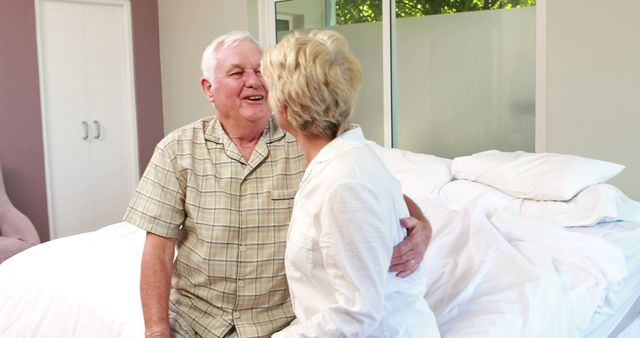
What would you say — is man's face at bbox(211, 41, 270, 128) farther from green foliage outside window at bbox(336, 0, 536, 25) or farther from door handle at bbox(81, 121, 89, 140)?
door handle at bbox(81, 121, 89, 140)

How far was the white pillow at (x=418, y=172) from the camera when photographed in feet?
10.5

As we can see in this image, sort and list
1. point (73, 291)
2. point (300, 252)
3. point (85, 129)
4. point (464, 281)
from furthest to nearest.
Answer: point (85, 129) → point (73, 291) → point (464, 281) → point (300, 252)

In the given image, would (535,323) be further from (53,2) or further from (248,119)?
(53,2)

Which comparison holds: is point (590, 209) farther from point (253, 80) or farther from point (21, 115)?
point (21, 115)

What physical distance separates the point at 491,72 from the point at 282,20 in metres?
1.75

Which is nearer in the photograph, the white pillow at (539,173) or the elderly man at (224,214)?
the elderly man at (224,214)

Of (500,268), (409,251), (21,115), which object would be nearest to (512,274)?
(500,268)

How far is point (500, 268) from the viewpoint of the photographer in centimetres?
202

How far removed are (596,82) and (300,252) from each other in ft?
7.70

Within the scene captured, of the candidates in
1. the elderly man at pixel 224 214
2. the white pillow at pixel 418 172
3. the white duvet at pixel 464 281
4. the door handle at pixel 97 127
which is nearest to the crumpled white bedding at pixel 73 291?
the white duvet at pixel 464 281

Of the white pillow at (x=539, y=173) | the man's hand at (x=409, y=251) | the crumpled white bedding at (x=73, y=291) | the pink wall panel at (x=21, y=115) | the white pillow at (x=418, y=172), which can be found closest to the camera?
the man's hand at (x=409, y=251)

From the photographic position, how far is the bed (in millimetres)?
1884

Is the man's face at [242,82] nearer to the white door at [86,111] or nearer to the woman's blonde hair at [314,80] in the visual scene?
the woman's blonde hair at [314,80]

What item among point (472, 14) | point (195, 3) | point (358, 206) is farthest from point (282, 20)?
point (358, 206)
